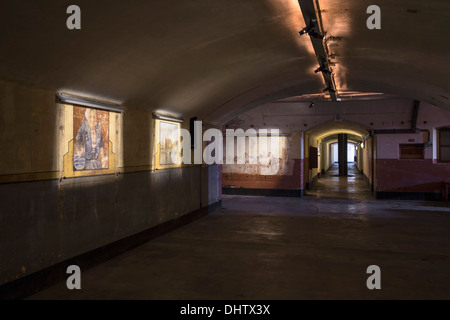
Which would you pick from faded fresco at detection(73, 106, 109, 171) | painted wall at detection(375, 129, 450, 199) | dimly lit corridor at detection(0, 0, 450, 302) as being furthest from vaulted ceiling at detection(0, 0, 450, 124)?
painted wall at detection(375, 129, 450, 199)

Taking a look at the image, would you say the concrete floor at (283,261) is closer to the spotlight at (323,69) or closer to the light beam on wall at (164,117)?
the light beam on wall at (164,117)

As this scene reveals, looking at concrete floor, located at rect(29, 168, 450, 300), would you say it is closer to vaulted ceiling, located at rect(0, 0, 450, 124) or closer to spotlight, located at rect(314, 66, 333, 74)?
vaulted ceiling, located at rect(0, 0, 450, 124)

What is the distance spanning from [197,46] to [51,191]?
308 cm

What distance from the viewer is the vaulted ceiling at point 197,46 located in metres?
4.18

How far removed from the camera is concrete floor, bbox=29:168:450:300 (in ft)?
16.5

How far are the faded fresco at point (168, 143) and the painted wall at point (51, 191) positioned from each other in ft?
2.14

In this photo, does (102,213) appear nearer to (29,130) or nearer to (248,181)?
(29,130)

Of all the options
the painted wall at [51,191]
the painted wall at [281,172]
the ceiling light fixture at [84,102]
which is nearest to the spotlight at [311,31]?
the ceiling light fixture at [84,102]

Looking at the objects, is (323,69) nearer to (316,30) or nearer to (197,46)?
(316,30)

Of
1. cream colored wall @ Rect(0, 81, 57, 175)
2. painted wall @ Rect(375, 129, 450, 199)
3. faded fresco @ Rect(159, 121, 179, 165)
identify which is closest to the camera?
cream colored wall @ Rect(0, 81, 57, 175)

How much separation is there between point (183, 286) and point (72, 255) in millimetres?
1777

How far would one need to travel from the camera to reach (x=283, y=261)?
6.44 m

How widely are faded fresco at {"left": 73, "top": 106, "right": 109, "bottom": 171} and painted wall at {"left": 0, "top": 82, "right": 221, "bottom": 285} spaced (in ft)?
0.78

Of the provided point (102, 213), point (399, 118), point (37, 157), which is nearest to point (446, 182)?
point (399, 118)
